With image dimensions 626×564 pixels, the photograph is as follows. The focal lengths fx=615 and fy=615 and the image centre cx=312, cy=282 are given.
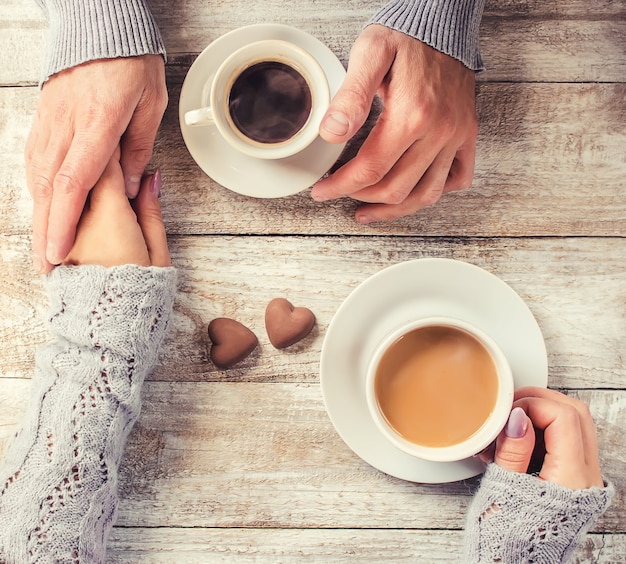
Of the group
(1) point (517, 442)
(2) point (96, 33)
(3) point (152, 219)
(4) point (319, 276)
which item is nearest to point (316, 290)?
(4) point (319, 276)

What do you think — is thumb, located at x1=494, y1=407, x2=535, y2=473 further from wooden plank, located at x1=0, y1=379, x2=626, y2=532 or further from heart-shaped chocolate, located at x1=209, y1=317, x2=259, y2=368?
heart-shaped chocolate, located at x1=209, y1=317, x2=259, y2=368

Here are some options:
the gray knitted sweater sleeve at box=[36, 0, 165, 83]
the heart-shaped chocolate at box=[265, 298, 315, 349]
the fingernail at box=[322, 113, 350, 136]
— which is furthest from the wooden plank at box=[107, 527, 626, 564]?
the gray knitted sweater sleeve at box=[36, 0, 165, 83]

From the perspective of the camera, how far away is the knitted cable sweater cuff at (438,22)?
91cm

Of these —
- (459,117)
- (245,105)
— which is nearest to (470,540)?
(459,117)

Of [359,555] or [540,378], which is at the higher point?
[540,378]

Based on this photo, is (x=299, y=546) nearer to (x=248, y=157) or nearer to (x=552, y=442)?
(x=552, y=442)

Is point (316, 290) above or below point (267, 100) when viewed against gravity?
below

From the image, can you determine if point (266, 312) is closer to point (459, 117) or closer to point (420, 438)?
point (420, 438)

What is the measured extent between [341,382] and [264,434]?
0.18m

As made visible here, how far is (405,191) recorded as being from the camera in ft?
3.14

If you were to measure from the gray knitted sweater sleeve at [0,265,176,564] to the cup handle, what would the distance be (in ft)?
0.77

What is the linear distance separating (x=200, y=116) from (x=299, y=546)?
0.73 metres

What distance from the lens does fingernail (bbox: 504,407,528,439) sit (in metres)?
0.93

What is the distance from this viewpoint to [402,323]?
38.8 inches
